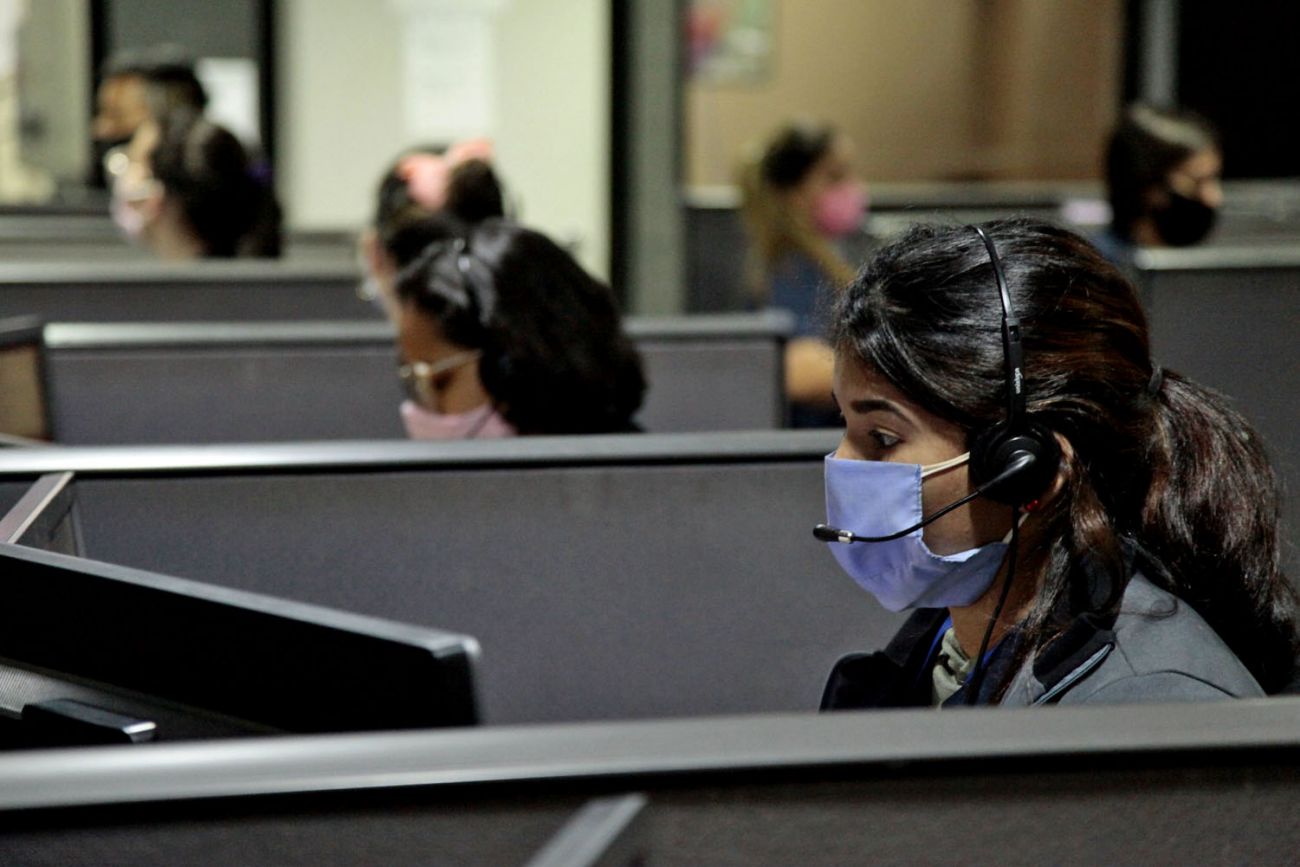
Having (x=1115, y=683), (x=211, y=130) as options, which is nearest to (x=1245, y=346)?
(x=1115, y=683)

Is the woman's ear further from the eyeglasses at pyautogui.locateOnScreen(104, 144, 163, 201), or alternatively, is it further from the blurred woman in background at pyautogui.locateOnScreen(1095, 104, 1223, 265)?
the eyeglasses at pyautogui.locateOnScreen(104, 144, 163, 201)

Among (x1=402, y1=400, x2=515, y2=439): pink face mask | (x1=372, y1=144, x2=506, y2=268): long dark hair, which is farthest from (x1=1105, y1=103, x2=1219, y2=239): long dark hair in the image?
(x1=402, y1=400, x2=515, y2=439): pink face mask

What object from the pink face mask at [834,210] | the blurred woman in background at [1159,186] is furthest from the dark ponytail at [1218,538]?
the pink face mask at [834,210]

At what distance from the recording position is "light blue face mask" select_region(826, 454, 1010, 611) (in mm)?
1138

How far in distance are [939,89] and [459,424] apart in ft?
17.0

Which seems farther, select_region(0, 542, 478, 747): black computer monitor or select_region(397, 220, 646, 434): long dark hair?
select_region(397, 220, 646, 434): long dark hair

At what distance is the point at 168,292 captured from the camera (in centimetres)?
297

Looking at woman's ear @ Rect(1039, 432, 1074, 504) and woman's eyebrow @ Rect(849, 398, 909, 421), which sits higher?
woman's eyebrow @ Rect(849, 398, 909, 421)

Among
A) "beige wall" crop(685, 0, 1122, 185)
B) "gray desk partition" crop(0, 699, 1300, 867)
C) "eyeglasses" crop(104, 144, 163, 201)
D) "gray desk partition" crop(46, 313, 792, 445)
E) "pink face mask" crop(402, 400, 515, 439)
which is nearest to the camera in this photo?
"gray desk partition" crop(0, 699, 1300, 867)

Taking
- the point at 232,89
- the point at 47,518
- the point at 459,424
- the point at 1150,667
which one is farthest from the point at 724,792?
the point at 232,89

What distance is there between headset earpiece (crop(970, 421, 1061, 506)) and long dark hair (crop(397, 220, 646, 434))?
1.05 metres

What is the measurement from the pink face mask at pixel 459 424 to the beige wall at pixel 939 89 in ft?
14.6

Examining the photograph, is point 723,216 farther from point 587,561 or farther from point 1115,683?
point 1115,683

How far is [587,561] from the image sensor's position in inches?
61.2
